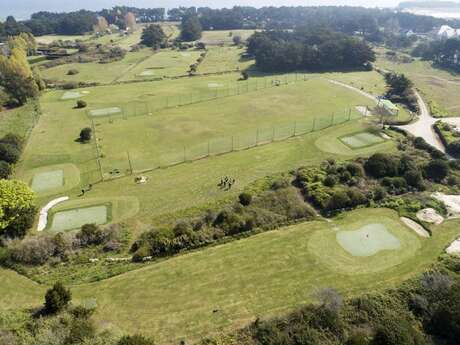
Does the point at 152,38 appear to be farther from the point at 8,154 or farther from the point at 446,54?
the point at 446,54

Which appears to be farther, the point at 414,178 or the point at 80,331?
the point at 414,178

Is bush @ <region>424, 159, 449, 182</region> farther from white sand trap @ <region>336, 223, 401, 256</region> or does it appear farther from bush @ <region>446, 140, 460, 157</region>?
white sand trap @ <region>336, 223, 401, 256</region>

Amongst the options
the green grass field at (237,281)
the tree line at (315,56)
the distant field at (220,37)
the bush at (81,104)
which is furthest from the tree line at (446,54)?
the bush at (81,104)

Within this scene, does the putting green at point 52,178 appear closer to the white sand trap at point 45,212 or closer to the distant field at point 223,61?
the white sand trap at point 45,212


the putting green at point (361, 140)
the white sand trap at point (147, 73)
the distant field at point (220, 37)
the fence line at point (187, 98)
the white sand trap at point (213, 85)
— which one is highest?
the distant field at point (220, 37)

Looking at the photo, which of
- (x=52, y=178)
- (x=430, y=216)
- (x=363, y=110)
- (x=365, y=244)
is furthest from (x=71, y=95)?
(x=430, y=216)

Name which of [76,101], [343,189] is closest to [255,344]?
[343,189]
